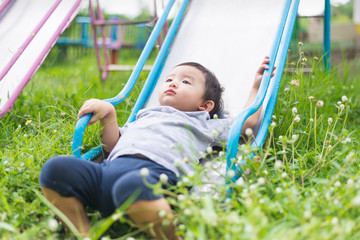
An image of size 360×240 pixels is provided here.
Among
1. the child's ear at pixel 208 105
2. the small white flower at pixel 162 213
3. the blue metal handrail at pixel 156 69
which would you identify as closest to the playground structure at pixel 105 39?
the blue metal handrail at pixel 156 69

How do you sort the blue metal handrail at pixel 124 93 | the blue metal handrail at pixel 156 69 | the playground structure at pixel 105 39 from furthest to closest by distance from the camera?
the playground structure at pixel 105 39 → the blue metal handrail at pixel 156 69 → the blue metal handrail at pixel 124 93

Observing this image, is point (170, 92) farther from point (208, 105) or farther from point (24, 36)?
point (24, 36)

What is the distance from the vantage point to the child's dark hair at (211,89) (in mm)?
2189

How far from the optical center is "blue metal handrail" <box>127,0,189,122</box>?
7.97 feet

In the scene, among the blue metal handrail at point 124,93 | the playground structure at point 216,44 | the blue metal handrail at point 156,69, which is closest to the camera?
the blue metal handrail at point 124,93

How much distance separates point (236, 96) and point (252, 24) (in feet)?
2.13

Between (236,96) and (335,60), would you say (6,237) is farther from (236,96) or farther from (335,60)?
(335,60)

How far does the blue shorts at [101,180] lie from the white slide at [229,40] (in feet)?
2.76

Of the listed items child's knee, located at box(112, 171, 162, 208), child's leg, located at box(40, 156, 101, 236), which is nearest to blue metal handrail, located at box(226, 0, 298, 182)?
child's knee, located at box(112, 171, 162, 208)

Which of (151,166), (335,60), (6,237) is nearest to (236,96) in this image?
(151,166)

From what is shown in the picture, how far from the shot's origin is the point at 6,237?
1305 millimetres

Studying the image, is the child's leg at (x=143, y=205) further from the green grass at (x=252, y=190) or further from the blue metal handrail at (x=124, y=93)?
Result: the blue metal handrail at (x=124, y=93)

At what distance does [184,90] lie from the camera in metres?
2.07

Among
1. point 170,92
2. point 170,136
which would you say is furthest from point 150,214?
point 170,92
